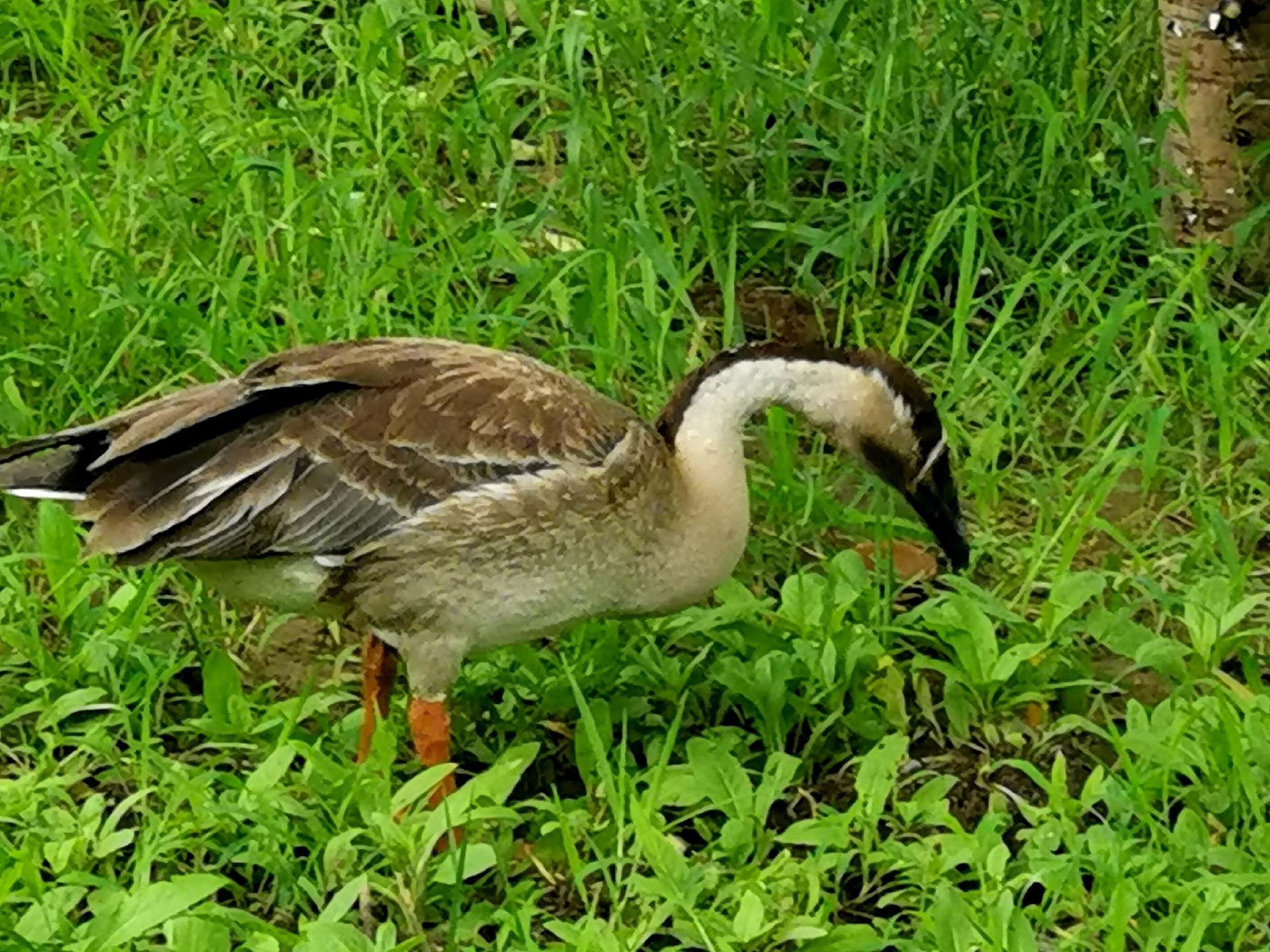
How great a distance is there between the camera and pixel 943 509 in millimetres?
3951

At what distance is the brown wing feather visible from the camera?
3559 mm

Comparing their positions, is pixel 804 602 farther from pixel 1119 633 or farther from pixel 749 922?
pixel 749 922

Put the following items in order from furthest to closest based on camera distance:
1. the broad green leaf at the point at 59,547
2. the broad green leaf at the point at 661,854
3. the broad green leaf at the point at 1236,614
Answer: the broad green leaf at the point at 59,547, the broad green leaf at the point at 1236,614, the broad green leaf at the point at 661,854

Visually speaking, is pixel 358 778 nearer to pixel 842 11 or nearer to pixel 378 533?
pixel 378 533

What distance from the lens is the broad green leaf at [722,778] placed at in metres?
3.60

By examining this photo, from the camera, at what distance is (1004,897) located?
327 centimetres

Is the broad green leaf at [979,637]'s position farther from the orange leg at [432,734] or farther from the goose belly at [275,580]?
the goose belly at [275,580]

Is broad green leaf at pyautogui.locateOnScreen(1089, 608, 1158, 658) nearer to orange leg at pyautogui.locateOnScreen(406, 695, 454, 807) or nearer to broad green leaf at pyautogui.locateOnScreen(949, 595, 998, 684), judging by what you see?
broad green leaf at pyautogui.locateOnScreen(949, 595, 998, 684)

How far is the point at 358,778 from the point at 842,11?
112 inches

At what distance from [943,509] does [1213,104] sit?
163 centimetres

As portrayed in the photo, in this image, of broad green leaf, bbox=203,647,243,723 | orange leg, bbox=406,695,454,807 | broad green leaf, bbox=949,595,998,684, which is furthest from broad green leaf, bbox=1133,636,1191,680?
broad green leaf, bbox=203,647,243,723

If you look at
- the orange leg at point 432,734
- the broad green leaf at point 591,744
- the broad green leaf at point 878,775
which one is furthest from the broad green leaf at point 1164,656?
the orange leg at point 432,734

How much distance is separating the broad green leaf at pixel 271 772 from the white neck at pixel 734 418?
2.42 ft

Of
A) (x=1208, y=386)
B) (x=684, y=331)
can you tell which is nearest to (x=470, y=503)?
(x=684, y=331)
